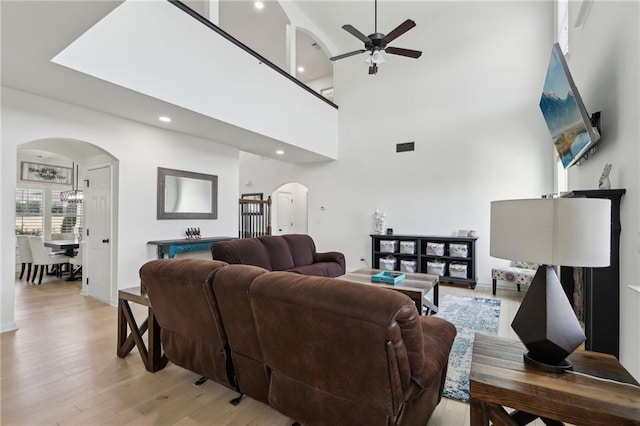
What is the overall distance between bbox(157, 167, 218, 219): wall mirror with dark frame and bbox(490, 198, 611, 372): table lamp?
4.73 m

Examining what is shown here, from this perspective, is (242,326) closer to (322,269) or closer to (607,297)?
(607,297)

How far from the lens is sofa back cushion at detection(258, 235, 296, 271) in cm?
432

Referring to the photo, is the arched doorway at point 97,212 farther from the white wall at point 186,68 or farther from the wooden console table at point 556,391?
the wooden console table at point 556,391

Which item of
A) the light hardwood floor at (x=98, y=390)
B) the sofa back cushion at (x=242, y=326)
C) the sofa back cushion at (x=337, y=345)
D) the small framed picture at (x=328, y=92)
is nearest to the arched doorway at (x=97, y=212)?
the light hardwood floor at (x=98, y=390)

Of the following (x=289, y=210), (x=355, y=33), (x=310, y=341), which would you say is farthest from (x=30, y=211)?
(x=310, y=341)

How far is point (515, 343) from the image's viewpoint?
1.51 m

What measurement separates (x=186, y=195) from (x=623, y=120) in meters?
5.23

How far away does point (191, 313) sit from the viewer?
6.44 feet

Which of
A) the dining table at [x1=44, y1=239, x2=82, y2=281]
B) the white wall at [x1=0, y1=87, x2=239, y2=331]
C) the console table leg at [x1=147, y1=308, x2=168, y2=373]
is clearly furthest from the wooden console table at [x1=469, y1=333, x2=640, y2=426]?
the dining table at [x1=44, y1=239, x2=82, y2=281]

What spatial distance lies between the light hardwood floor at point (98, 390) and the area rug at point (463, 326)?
5.7 inches

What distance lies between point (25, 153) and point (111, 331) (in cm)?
669

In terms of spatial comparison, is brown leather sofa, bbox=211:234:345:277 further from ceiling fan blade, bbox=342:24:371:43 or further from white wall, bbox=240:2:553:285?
ceiling fan blade, bbox=342:24:371:43

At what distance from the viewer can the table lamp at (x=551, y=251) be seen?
1.17 metres

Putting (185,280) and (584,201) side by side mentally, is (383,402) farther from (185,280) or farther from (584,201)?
(185,280)
